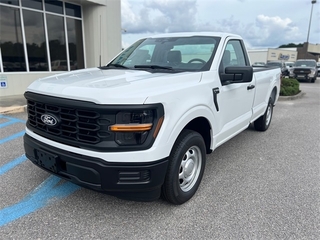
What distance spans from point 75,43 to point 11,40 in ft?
9.45

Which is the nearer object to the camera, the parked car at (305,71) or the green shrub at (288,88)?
the green shrub at (288,88)

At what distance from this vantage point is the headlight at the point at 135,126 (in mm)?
2143

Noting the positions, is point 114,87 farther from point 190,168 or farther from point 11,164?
point 11,164

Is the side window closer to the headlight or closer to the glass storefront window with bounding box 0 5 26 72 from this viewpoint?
the headlight

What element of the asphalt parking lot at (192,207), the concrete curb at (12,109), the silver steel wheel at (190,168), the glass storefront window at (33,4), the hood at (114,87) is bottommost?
the asphalt parking lot at (192,207)

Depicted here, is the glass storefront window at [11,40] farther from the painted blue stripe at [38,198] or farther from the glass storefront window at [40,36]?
the painted blue stripe at [38,198]

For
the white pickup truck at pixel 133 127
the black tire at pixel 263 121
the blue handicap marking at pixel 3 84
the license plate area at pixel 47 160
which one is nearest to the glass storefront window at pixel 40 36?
the blue handicap marking at pixel 3 84

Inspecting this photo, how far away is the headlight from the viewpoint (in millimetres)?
2143

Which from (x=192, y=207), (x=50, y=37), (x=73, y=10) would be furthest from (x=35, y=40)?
(x=192, y=207)

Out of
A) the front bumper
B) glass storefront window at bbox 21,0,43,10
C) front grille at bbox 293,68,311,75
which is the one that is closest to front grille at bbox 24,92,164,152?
the front bumper

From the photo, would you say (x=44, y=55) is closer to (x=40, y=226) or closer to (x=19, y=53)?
(x=19, y=53)

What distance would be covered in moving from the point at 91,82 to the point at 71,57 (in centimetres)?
986

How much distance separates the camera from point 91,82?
8.09 ft

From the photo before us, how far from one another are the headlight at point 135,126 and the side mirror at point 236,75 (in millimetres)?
1340
